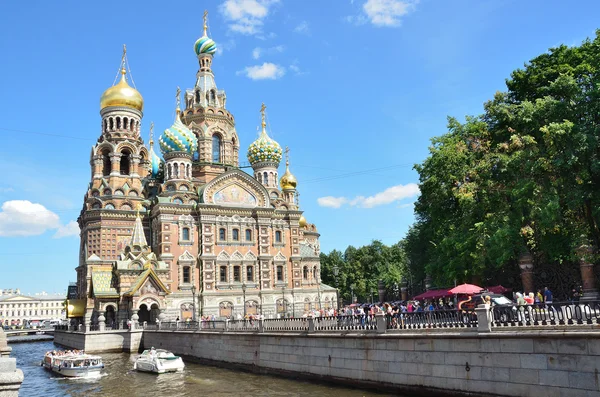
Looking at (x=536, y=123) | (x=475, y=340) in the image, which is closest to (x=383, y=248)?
(x=536, y=123)

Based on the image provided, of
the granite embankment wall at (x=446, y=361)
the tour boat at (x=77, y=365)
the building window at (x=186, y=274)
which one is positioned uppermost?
the building window at (x=186, y=274)

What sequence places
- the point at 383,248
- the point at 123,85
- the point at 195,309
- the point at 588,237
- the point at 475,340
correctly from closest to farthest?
the point at 475,340 < the point at 588,237 < the point at 195,309 < the point at 123,85 < the point at 383,248

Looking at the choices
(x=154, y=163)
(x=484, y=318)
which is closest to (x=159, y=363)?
(x=484, y=318)

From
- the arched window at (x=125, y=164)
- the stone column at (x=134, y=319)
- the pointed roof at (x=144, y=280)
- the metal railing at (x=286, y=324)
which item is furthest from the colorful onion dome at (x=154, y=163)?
the metal railing at (x=286, y=324)

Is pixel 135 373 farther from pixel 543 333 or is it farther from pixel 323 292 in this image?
pixel 323 292

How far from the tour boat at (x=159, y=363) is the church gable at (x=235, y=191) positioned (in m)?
19.2

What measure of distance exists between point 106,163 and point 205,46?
16.0 meters

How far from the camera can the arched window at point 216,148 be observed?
51.0 meters

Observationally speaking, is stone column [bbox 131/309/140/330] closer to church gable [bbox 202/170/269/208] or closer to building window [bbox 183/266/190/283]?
building window [bbox 183/266/190/283]

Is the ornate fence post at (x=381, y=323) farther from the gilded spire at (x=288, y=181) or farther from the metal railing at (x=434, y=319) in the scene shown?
the gilded spire at (x=288, y=181)

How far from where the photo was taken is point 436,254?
32250 mm

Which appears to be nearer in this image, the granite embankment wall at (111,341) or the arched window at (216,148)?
the granite embankment wall at (111,341)

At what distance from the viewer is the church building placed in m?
39.7

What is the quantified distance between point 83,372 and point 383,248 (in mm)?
54555
